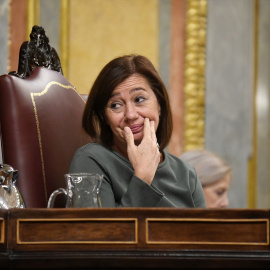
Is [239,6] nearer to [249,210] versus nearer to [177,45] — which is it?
[177,45]

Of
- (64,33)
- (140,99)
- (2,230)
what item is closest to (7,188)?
(2,230)

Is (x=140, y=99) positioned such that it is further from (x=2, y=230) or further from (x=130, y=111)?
(x=2, y=230)

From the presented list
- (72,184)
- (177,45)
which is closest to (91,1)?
(177,45)

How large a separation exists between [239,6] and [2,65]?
5.96ft

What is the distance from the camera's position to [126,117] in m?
2.34

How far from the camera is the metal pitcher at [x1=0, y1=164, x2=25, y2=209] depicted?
5.94 feet

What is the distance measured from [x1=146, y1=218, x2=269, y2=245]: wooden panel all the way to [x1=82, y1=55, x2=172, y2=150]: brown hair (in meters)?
0.97

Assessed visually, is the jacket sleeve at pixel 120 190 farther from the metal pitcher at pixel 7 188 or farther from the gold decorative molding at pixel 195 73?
the gold decorative molding at pixel 195 73

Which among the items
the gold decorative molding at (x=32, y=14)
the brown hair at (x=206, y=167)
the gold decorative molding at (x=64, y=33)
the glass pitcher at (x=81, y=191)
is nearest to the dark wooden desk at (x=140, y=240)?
the glass pitcher at (x=81, y=191)

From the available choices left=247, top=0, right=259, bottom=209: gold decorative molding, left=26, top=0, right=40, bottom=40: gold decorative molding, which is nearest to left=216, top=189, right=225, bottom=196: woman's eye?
left=26, top=0, right=40, bottom=40: gold decorative molding

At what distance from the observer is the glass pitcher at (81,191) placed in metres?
1.68

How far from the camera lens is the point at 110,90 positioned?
237cm

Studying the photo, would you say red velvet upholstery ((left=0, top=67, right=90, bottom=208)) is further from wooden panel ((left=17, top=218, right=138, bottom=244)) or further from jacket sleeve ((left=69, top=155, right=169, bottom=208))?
wooden panel ((left=17, top=218, right=138, bottom=244))

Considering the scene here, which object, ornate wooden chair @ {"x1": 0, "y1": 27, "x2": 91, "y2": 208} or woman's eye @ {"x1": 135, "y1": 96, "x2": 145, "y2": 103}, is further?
woman's eye @ {"x1": 135, "y1": 96, "x2": 145, "y2": 103}
